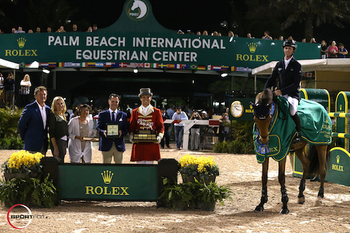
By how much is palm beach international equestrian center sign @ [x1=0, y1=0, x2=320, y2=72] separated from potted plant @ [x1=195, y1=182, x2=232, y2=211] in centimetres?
1606

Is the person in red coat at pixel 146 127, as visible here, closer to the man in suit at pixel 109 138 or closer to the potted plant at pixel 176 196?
the man in suit at pixel 109 138

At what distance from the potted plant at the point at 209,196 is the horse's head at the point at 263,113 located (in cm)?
107

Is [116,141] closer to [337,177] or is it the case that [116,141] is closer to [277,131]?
[277,131]

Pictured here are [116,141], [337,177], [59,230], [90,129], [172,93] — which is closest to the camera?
→ [59,230]

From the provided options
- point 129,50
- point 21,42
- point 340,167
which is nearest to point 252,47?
point 129,50

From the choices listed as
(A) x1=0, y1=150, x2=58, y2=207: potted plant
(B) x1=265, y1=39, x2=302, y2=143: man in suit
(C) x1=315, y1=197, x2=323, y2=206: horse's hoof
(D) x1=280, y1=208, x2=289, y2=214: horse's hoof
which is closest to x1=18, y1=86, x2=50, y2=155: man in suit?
(A) x1=0, y1=150, x2=58, y2=207: potted plant

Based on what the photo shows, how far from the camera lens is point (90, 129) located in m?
8.30

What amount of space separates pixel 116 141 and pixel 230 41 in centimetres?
1577

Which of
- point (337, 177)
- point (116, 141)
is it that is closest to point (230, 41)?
point (337, 177)

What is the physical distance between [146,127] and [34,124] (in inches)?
76.4

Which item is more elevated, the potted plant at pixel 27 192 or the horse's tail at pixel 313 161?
the horse's tail at pixel 313 161

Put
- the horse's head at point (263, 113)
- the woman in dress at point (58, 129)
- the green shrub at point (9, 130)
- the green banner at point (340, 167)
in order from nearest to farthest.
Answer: the horse's head at point (263, 113), the woman in dress at point (58, 129), the green banner at point (340, 167), the green shrub at point (9, 130)

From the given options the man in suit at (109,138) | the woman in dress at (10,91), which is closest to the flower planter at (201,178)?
the man in suit at (109,138)

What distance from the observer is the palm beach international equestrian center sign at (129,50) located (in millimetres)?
21750
